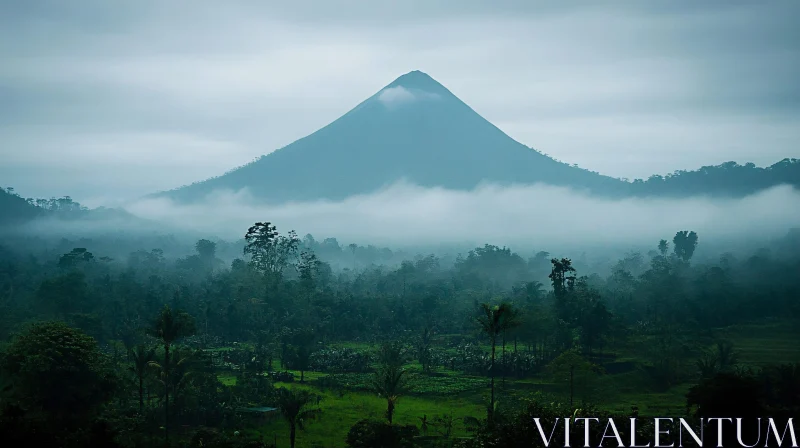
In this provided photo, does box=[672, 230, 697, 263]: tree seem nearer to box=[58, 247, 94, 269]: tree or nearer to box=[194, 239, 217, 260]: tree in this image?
box=[194, 239, 217, 260]: tree

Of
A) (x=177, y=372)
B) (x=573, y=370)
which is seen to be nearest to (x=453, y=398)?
(x=573, y=370)

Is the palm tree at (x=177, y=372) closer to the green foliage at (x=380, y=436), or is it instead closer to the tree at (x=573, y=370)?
the green foliage at (x=380, y=436)

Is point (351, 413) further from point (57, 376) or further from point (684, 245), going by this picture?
point (684, 245)

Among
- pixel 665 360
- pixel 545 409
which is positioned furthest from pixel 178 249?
pixel 545 409

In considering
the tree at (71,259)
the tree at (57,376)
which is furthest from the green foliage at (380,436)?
→ the tree at (71,259)

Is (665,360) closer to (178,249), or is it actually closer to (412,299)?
(412,299)

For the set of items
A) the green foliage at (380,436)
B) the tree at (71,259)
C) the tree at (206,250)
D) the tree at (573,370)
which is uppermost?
the tree at (206,250)
